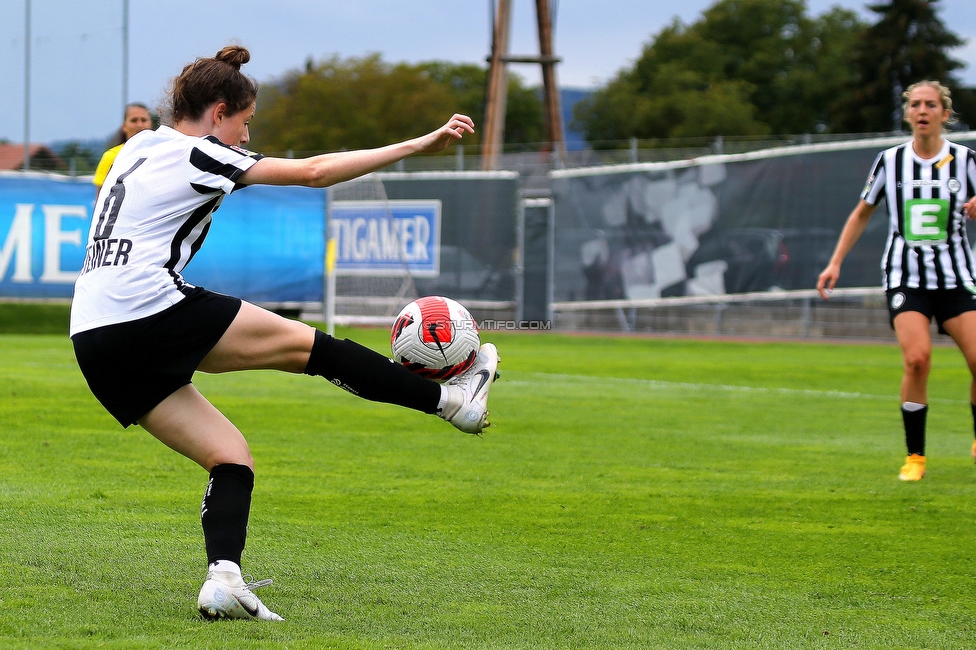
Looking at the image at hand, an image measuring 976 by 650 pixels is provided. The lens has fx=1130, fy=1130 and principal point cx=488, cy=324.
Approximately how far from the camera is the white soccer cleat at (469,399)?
400 cm

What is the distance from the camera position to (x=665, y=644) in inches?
132

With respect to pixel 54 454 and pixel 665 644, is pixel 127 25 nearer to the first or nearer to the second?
pixel 54 454

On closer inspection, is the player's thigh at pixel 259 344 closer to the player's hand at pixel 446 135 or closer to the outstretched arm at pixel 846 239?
the player's hand at pixel 446 135

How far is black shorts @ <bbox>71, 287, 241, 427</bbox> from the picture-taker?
3504 millimetres

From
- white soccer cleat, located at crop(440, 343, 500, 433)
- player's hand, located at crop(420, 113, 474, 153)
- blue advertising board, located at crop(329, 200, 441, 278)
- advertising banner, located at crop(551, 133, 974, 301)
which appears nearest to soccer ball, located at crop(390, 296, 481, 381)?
white soccer cleat, located at crop(440, 343, 500, 433)

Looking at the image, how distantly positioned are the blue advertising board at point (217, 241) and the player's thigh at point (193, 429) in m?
14.0

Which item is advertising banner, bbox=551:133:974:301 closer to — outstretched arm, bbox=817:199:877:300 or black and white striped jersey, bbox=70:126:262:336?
outstretched arm, bbox=817:199:877:300

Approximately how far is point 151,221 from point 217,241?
50.5 ft

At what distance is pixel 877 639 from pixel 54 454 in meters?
4.92

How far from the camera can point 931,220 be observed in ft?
22.2

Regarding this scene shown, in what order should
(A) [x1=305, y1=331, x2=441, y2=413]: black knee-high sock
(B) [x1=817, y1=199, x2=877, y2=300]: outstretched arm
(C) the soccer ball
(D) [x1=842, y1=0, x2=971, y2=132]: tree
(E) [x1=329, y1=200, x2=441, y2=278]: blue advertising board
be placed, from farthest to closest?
1. (D) [x1=842, y1=0, x2=971, y2=132]: tree
2. (E) [x1=329, y1=200, x2=441, y2=278]: blue advertising board
3. (B) [x1=817, y1=199, x2=877, y2=300]: outstretched arm
4. (C) the soccer ball
5. (A) [x1=305, y1=331, x2=441, y2=413]: black knee-high sock

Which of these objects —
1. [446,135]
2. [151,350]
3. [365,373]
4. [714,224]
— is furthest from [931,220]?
[714,224]

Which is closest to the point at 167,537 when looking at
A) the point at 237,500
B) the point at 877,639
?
the point at 237,500

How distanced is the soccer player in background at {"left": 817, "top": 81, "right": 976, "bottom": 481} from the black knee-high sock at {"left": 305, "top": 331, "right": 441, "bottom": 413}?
Result: 3.80m
